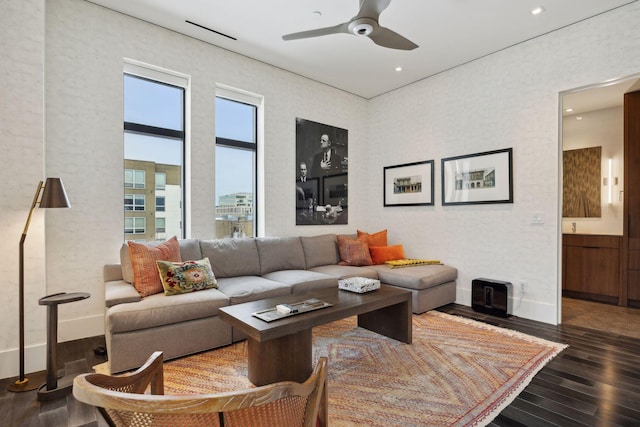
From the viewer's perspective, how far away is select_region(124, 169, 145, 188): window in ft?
11.4

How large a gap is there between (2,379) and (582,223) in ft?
22.6

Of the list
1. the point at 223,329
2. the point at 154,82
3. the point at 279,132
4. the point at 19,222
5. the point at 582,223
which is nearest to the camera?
the point at 19,222

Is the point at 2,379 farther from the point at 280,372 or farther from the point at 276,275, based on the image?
the point at 276,275

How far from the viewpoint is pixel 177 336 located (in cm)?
262

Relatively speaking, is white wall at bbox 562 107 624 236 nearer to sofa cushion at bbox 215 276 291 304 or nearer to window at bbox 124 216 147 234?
sofa cushion at bbox 215 276 291 304

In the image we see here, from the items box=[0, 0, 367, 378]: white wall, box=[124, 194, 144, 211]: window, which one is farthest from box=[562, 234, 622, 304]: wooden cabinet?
box=[124, 194, 144, 211]: window

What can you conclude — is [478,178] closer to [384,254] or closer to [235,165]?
[384,254]

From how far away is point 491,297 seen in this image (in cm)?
382

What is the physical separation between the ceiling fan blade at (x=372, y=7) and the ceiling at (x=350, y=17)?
2.46 ft

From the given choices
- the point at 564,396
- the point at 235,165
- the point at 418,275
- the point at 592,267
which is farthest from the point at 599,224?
the point at 235,165

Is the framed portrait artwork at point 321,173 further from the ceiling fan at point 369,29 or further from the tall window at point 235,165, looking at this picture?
the ceiling fan at point 369,29

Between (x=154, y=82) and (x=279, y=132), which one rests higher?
(x=154, y=82)

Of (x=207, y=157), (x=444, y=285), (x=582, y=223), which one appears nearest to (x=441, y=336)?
(x=444, y=285)

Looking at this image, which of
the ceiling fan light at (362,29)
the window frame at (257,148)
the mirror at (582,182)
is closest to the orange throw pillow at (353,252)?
the window frame at (257,148)
